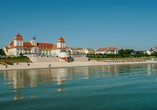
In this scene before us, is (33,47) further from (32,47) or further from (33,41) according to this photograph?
(33,41)

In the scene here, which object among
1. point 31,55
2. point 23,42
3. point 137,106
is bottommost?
point 137,106

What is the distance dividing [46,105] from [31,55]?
59.3 meters

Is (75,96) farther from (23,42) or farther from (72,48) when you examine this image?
(72,48)

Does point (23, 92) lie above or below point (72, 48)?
below

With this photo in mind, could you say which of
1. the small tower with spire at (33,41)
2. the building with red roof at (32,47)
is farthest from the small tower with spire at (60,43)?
the small tower with spire at (33,41)

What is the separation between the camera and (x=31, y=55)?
6831cm

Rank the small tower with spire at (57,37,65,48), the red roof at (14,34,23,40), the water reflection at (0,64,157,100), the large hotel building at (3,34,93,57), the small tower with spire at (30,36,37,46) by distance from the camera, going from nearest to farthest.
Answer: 1. the water reflection at (0,64,157,100)
2. the large hotel building at (3,34,93,57)
3. the red roof at (14,34,23,40)
4. the small tower with spire at (57,37,65,48)
5. the small tower with spire at (30,36,37,46)

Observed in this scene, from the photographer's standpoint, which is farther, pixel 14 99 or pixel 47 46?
pixel 47 46

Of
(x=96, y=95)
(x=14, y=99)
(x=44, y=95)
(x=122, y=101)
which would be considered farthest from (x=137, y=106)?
(x=14, y=99)

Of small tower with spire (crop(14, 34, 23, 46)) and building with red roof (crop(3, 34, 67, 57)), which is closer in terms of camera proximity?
building with red roof (crop(3, 34, 67, 57))

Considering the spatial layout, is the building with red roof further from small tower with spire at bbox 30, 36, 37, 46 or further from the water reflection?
the water reflection

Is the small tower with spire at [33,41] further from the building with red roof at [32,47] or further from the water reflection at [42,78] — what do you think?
the water reflection at [42,78]

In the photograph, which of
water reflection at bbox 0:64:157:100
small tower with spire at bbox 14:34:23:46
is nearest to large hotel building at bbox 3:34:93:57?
small tower with spire at bbox 14:34:23:46

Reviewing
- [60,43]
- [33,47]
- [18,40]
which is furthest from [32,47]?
[60,43]
